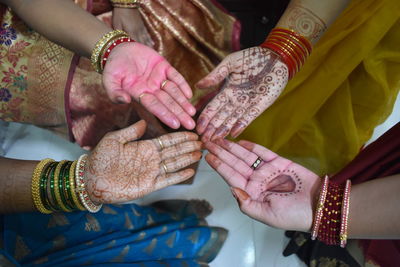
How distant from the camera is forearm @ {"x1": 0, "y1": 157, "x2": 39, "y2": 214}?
2.93ft

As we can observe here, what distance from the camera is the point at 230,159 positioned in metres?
0.97

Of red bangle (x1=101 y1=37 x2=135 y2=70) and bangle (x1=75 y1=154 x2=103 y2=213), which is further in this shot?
red bangle (x1=101 y1=37 x2=135 y2=70)

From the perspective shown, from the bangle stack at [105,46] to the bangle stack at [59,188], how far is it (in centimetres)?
31

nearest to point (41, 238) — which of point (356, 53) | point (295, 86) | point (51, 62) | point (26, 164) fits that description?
point (26, 164)

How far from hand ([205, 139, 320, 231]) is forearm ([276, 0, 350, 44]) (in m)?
0.43

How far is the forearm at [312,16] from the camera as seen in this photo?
1.04 m

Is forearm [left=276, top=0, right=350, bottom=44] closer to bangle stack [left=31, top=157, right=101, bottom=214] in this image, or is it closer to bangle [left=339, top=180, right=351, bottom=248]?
bangle [left=339, top=180, right=351, bottom=248]

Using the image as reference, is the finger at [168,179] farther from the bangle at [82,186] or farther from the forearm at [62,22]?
the forearm at [62,22]

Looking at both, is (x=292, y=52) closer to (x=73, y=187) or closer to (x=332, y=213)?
(x=332, y=213)

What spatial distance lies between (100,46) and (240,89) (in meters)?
0.45

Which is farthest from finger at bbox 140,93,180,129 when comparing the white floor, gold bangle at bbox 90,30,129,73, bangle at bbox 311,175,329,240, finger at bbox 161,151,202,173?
the white floor

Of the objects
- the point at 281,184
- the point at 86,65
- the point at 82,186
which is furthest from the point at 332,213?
the point at 86,65

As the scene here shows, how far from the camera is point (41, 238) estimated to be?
103 centimetres

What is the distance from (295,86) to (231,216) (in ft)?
2.12
